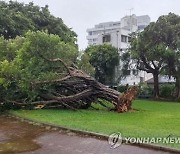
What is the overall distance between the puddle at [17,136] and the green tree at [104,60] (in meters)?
26.1

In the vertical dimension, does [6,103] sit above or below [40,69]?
below

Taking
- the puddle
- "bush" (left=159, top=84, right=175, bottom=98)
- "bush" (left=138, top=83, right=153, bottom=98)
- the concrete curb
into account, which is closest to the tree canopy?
"bush" (left=159, top=84, right=175, bottom=98)

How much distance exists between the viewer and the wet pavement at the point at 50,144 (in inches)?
356

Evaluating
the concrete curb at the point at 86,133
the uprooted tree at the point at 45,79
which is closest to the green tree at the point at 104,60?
the uprooted tree at the point at 45,79

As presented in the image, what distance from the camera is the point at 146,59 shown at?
110 ft

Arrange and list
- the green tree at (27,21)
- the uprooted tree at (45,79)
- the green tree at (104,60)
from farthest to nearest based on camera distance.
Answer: the green tree at (104,60)
the green tree at (27,21)
the uprooted tree at (45,79)

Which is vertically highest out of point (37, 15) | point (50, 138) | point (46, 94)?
point (37, 15)

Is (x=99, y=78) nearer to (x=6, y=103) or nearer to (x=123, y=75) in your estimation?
(x=123, y=75)

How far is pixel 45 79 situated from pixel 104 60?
22902 millimetres

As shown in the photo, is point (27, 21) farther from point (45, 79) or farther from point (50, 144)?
point (50, 144)

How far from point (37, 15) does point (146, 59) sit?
11886mm

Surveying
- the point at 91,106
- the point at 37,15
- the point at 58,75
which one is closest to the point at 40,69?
the point at 58,75

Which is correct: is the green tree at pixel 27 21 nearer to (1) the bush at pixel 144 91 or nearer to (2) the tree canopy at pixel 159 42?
(2) the tree canopy at pixel 159 42

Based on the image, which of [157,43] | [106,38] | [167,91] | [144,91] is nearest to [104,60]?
[144,91]
